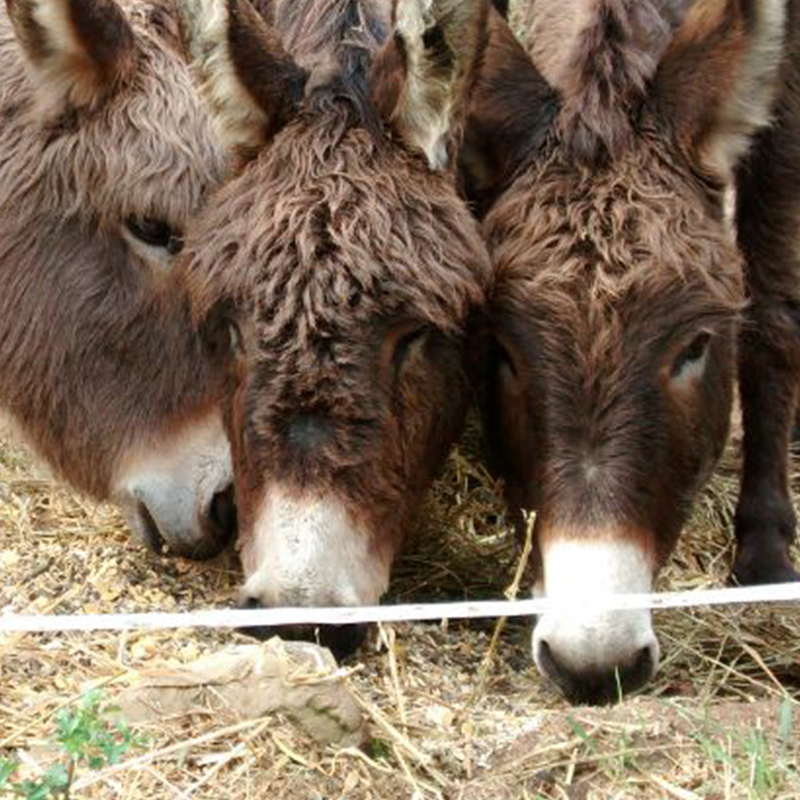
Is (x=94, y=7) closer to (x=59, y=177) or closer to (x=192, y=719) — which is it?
(x=59, y=177)

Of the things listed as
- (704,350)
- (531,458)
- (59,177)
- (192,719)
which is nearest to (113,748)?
(192,719)

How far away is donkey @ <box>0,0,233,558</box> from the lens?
5297mm

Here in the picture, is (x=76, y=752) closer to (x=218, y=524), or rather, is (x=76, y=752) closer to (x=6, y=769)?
(x=6, y=769)

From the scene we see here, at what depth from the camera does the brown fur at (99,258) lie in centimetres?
534

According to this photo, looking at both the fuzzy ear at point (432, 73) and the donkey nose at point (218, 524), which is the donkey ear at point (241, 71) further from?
the donkey nose at point (218, 524)

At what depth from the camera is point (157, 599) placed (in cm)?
539

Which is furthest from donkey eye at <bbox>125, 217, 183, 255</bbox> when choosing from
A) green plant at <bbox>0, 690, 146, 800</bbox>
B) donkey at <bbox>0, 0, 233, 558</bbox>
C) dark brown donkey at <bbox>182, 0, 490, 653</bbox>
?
green plant at <bbox>0, 690, 146, 800</bbox>

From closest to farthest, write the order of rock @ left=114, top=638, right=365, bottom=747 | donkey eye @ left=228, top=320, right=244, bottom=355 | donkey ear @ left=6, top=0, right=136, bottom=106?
rock @ left=114, top=638, right=365, bottom=747, donkey eye @ left=228, top=320, right=244, bottom=355, donkey ear @ left=6, top=0, right=136, bottom=106

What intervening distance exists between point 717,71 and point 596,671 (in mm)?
1868

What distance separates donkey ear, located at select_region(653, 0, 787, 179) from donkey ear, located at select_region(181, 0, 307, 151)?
1.14 metres

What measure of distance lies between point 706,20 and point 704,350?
3.42ft

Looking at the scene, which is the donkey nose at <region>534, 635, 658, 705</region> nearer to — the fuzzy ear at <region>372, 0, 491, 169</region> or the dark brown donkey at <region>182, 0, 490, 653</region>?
the dark brown donkey at <region>182, 0, 490, 653</region>

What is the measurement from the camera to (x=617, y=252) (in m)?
4.57

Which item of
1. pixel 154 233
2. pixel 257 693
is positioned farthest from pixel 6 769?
pixel 154 233
